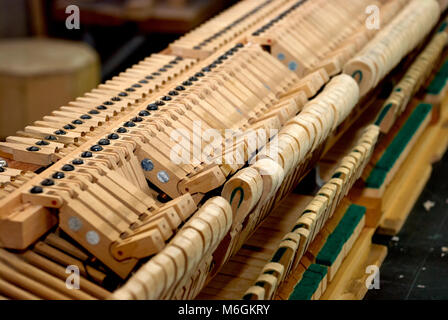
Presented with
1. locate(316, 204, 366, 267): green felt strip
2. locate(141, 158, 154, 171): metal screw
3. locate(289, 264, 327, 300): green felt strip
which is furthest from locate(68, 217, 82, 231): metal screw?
locate(316, 204, 366, 267): green felt strip

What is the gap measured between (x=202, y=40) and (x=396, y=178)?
5.19ft

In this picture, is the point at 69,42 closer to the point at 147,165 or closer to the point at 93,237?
the point at 147,165

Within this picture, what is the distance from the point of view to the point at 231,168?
3.07 meters

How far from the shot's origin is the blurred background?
7426 millimetres

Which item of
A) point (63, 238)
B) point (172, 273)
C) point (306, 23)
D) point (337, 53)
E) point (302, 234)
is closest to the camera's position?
point (172, 273)

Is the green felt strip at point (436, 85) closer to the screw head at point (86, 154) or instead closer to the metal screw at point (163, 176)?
the metal screw at point (163, 176)

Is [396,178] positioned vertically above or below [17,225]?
below

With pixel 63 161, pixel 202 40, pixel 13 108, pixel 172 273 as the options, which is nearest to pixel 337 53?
pixel 202 40

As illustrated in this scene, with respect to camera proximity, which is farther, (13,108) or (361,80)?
(13,108)

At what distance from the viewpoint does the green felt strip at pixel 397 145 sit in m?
4.53

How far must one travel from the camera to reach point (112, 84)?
13.0 ft

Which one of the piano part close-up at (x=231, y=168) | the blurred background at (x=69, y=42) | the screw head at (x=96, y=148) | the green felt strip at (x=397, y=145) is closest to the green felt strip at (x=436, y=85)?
the green felt strip at (x=397, y=145)

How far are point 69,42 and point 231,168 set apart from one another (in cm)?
580

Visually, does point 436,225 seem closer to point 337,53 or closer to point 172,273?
point 337,53
